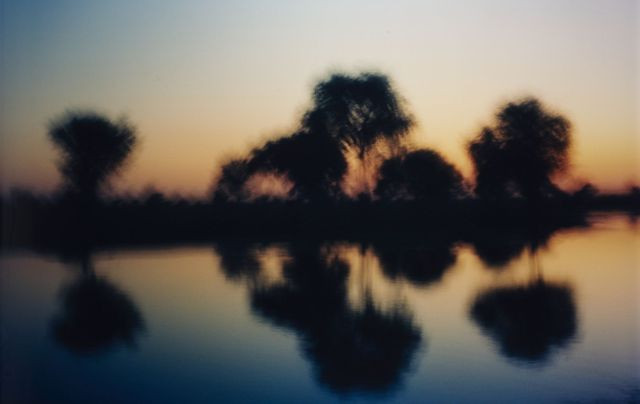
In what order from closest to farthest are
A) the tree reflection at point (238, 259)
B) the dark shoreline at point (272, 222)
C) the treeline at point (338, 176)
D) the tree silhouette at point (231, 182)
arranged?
the tree reflection at point (238, 259), the dark shoreline at point (272, 222), the treeline at point (338, 176), the tree silhouette at point (231, 182)

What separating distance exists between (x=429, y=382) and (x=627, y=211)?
235 ft

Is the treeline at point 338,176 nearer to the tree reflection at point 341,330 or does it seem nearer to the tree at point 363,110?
the tree at point 363,110

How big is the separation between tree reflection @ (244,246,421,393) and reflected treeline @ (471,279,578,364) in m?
1.30

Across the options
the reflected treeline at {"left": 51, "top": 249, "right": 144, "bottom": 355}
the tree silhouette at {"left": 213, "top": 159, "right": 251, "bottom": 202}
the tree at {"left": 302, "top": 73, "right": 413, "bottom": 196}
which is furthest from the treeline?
the reflected treeline at {"left": 51, "top": 249, "right": 144, "bottom": 355}

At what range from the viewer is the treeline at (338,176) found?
40.7 m

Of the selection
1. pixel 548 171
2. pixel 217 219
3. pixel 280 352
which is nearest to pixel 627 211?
pixel 548 171

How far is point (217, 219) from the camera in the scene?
4231 centimetres

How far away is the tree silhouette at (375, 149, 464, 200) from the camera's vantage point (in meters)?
52.8

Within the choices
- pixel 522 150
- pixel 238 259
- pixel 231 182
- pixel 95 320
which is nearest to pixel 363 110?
pixel 522 150

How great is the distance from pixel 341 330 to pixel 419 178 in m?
51.6

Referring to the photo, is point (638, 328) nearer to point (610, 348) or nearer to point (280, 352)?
point (610, 348)

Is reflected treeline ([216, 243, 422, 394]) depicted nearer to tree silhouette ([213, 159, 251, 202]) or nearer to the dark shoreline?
the dark shoreline

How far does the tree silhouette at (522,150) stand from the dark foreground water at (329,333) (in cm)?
3508

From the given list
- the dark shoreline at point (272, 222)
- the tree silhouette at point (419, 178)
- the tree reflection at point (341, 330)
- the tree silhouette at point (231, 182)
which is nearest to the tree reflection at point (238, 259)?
the tree reflection at point (341, 330)
